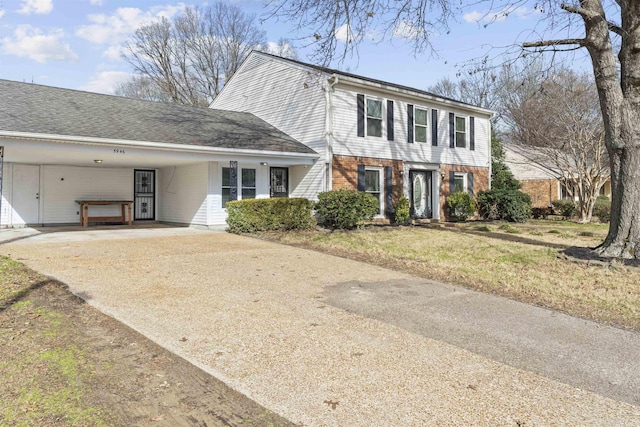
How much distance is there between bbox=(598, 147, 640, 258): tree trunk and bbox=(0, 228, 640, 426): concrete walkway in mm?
4015

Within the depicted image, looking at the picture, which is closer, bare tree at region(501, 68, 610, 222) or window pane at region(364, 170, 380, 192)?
window pane at region(364, 170, 380, 192)

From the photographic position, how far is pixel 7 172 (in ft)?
48.3

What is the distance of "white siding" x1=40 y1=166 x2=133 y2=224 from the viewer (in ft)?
50.9

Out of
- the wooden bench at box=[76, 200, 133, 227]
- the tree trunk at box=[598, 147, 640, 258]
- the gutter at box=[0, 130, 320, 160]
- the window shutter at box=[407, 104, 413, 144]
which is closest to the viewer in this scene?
the tree trunk at box=[598, 147, 640, 258]

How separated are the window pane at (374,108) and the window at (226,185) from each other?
5407 mm

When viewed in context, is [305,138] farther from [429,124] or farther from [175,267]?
[175,267]

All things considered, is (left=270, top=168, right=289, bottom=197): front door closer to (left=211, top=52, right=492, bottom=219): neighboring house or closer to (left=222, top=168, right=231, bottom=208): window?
(left=211, top=52, right=492, bottom=219): neighboring house

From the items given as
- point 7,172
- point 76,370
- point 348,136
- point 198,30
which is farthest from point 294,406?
point 198,30

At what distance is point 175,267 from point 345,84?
9.63 meters

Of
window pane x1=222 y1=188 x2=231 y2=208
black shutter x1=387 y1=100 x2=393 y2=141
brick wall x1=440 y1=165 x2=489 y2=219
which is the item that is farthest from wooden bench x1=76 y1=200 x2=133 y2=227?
brick wall x1=440 y1=165 x2=489 y2=219

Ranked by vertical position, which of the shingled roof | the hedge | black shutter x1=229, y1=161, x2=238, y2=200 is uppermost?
the shingled roof

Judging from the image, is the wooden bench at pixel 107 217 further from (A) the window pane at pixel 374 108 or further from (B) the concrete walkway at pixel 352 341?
(A) the window pane at pixel 374 108

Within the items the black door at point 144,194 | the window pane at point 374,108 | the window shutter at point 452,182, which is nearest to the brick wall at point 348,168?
the window pane at point 374,108

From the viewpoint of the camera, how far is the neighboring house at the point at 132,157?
1150 cm
